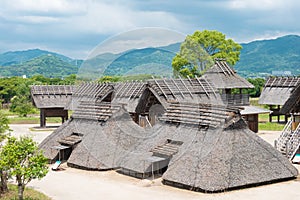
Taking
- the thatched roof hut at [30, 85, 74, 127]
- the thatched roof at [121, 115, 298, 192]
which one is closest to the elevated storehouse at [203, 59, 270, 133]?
the thatched roof hut at [30, 85, 74, 127]

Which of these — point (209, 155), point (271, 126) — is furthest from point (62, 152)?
point (271, 126)

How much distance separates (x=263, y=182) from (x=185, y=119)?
456cm

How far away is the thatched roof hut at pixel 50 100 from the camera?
42438 mm

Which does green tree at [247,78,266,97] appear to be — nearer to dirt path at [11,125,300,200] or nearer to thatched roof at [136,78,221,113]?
thatched roof at [136,78,221,113]

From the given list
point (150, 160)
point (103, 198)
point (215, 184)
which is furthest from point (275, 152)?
point (103, 198)

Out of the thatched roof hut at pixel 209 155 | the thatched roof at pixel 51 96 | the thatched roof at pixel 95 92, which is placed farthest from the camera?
→ the thatched roof at pixel 51 96

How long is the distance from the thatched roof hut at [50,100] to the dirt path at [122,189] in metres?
22.8

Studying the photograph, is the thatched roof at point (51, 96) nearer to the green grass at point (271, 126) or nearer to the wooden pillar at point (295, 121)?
the green grass at point (271, 126)

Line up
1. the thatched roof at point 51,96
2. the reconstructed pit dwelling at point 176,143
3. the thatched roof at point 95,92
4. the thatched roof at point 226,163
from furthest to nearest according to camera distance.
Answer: the thatched roof at point 51,96 < the thatched roof at point 95,92 < the reconstructed pit dwelling at point 176,143 < the thatched roof at point 226,163

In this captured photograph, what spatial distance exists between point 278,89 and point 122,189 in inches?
1164

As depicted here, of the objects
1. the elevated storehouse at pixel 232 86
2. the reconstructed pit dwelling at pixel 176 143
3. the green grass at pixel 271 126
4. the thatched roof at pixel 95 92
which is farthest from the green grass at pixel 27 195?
the green grass at pixel 271 126

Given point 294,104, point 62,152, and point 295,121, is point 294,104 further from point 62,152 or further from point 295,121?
point 62,152

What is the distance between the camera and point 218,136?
17.5 meters

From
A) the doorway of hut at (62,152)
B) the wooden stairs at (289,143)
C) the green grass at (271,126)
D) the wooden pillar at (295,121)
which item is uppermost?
the wooden pillar at (295,121)
